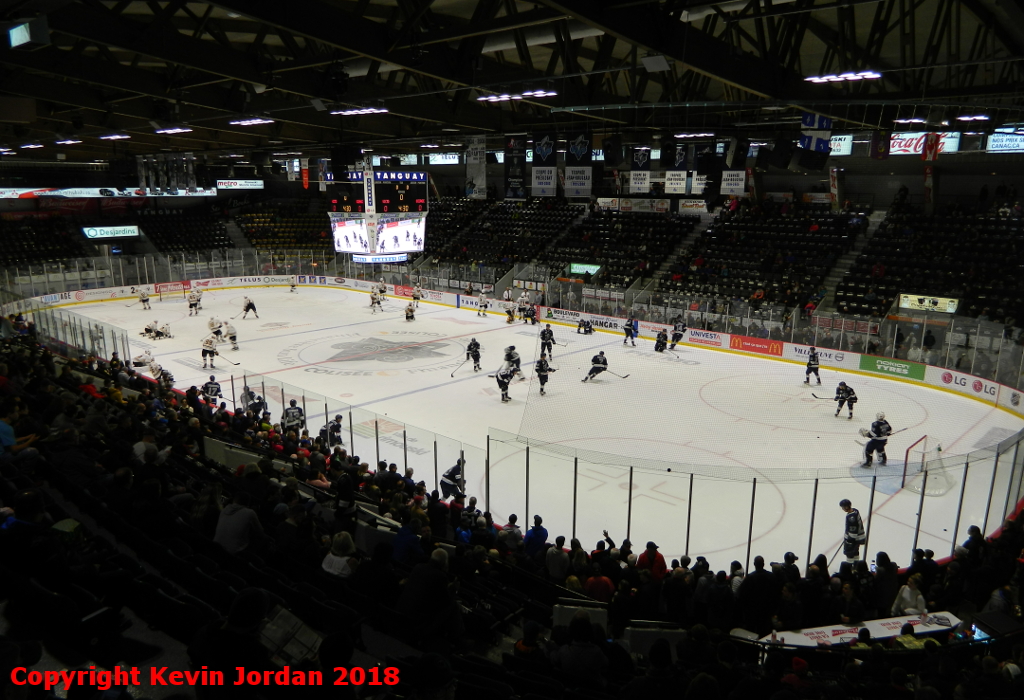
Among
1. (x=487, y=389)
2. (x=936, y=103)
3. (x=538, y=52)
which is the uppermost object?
(x=538, y=52)

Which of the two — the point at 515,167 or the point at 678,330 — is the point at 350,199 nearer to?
the point at 515,167

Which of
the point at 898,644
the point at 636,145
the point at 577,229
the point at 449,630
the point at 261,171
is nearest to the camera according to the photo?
the point at 449,630

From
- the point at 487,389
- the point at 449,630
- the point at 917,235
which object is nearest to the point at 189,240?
the point at 487,389

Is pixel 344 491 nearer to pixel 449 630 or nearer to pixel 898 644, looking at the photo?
pixel 449 630

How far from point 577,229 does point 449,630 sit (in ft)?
113

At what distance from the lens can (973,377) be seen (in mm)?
19234

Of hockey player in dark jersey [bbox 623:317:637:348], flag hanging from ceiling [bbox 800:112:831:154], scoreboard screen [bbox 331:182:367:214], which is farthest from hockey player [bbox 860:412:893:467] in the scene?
scoreboard screen [bbox 331:182:367:214]

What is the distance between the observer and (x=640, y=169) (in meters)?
20.5

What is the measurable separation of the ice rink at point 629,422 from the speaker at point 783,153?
6.41 metres

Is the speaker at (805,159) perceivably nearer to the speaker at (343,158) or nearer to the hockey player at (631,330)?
the hockey player at (631,330)

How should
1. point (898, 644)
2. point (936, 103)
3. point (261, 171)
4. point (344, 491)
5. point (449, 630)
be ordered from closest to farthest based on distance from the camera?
point (449, 630) < point (898, 644) < point (344, 491) < point (936, 103) < point (261, 171)

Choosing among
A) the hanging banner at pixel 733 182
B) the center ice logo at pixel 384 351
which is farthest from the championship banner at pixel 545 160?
the center ice logo at pixel 384 351

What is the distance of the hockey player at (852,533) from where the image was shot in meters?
9.66

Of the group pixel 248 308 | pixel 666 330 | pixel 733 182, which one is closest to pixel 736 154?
pixel 733 182
